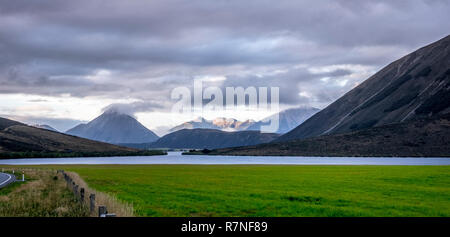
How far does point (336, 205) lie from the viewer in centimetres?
3450

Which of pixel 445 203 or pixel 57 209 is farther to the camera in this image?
pixel 445 203
